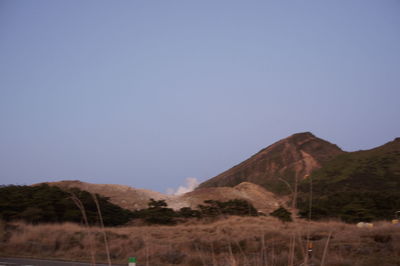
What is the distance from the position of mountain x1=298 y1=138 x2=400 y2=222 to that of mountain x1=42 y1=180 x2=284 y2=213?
8374 mm

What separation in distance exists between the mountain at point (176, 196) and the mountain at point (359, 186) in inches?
330

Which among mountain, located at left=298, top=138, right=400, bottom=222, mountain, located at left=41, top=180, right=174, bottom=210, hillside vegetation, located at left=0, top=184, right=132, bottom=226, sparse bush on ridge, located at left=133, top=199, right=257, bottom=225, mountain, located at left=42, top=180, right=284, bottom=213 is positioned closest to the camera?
hillside vegetation, located at left=0, top=184, right=132, bottom=226

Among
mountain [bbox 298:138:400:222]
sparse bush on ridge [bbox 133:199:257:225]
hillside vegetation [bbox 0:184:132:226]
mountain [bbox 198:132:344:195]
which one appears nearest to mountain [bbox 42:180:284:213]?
mountain [bbox 198:132:344:195]

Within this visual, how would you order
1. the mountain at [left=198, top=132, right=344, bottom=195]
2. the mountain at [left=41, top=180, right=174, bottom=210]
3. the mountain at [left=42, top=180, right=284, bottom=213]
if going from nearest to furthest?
the mountain at [left=41, top=180, right=174, bottom=210]
the mountain at [left=42, top=180, right=284, bottom=213]
the mountain at [left=198, top=132, right=344, bottom=195]

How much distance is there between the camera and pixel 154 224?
33625 mm

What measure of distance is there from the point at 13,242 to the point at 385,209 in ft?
83.6

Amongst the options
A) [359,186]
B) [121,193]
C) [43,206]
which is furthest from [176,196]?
[43,206]

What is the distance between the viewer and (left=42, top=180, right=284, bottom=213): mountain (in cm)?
5044

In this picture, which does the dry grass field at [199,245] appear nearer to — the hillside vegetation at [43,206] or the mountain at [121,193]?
the hillside vegetation at [43,206]

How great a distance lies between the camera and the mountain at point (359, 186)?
30234 millimetres

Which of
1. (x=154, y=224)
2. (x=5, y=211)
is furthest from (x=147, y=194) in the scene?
(x=5, y=211)

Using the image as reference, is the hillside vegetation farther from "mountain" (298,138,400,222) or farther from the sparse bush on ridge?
"mountain" (298,138,400,222)

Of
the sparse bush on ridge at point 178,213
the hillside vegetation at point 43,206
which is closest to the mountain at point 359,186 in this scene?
the sparse bush on ridge at point 178,213

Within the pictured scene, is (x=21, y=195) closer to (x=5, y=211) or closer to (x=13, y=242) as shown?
(x=5, y=211)
